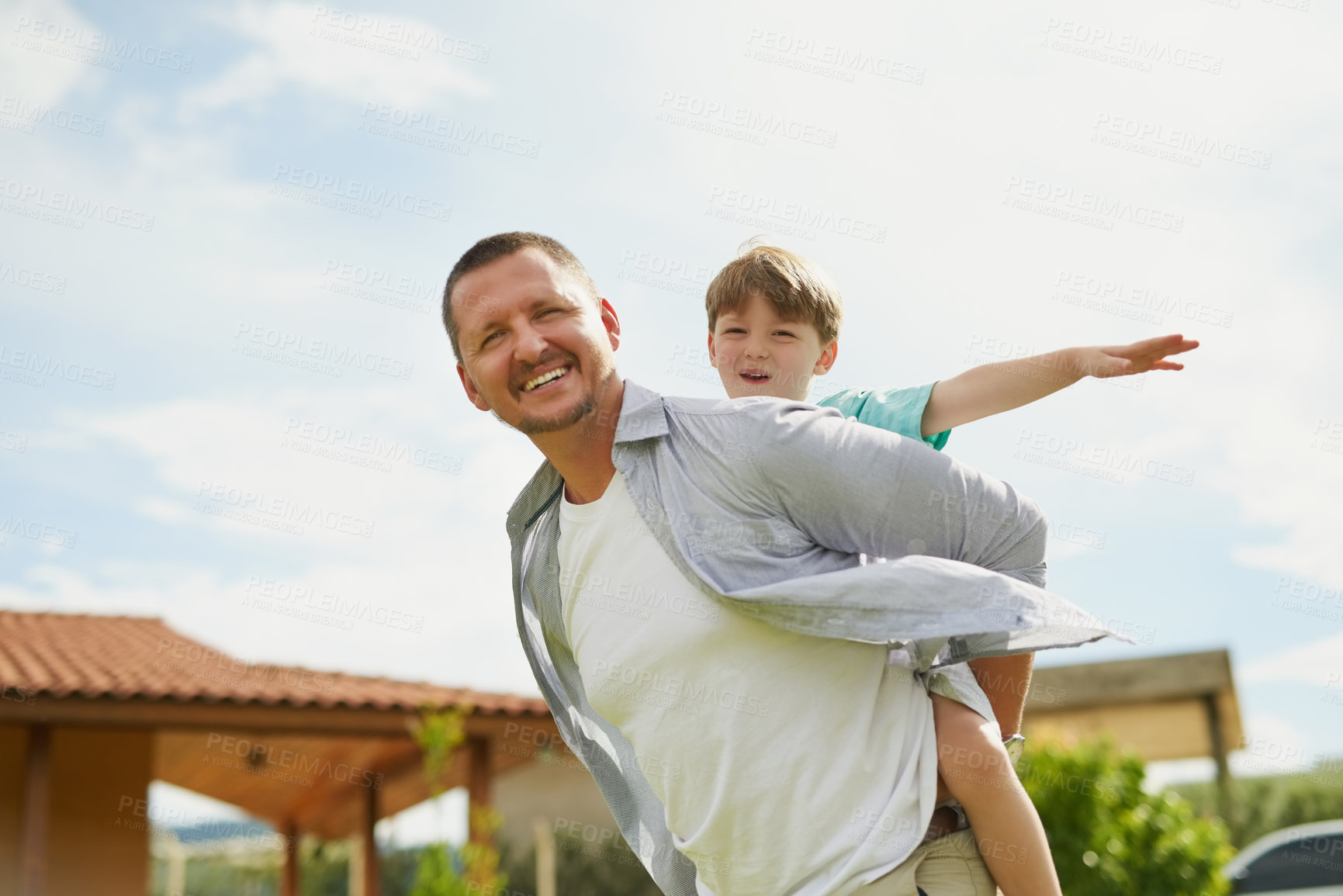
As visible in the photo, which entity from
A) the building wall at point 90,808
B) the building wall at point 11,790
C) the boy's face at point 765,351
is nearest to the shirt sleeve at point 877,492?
the boy's face at point 765,351

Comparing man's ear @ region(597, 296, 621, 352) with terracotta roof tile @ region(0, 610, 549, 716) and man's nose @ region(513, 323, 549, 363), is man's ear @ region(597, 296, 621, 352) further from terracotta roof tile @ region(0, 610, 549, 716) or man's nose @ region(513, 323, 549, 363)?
terracotta roof tile @ region(0, 610, 549, 716)

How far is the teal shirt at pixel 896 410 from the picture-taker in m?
2.18

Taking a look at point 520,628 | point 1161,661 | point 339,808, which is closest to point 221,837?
point 339,808

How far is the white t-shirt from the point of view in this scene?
1.75m

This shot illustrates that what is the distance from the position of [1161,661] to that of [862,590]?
35.8 ft

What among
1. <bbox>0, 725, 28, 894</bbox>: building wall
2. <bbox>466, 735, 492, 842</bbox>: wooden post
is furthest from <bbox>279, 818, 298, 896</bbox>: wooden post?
<bbox>0, 725, 28, 894</bbox>: building wall

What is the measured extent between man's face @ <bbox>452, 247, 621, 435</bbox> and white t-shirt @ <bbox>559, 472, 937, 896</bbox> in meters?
0.31

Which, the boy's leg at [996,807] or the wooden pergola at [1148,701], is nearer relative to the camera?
the boy's leg at [996,807]

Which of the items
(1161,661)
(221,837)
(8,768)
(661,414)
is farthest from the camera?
(221,837)

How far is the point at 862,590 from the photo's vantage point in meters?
1.73

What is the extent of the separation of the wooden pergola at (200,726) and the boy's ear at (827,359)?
7.03 metres

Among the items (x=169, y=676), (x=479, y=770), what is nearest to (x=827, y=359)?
→ (x=169, y=676)

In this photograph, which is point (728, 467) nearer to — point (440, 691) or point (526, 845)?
point (440, 691)

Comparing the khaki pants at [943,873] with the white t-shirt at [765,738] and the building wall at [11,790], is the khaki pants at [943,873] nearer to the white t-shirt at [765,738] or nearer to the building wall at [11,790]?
the white t-shirt at [765,738]
